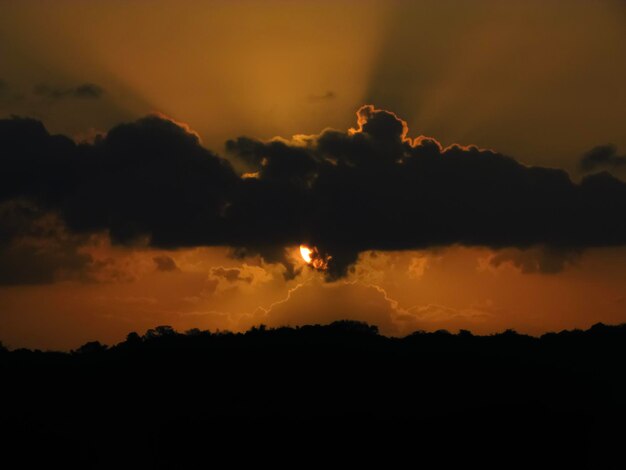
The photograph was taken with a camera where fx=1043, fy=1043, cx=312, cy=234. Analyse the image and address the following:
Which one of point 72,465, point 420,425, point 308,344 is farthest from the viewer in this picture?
point 308,344

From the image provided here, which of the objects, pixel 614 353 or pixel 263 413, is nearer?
pixel 263 413

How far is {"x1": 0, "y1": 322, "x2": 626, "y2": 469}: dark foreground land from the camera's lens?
140750mm

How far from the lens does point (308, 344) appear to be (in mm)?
168500

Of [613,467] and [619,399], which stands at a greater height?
[619,399]

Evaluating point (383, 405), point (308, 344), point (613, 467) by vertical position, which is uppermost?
point (308, 344)

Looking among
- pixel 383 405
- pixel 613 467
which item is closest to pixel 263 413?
pixel 383 405

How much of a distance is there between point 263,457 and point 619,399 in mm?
55135

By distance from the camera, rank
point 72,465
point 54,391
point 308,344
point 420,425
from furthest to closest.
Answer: point 308,344 → point 54,391 → point 420,425 → point 72,465

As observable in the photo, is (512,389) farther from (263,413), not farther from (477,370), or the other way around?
(263,413)

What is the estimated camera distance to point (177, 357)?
166 metres

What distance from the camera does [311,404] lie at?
149500 millimetres

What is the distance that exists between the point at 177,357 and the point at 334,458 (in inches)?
1455

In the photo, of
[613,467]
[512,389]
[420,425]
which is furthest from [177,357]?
[613,467]

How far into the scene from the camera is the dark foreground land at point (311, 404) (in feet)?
462
